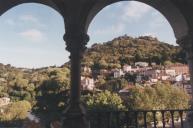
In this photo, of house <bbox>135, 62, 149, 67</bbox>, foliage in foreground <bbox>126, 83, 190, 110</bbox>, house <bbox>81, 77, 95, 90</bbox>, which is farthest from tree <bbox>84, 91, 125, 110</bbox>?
house <bbox>135, 62, 149, 67</bbox>

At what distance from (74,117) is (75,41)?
1183 millimetres

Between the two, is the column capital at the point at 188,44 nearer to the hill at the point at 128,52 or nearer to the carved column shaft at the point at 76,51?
the carved column shaft at the point at 76,51

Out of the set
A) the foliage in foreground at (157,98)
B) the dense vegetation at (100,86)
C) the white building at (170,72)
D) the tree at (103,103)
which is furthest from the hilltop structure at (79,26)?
the white building at (170,72)

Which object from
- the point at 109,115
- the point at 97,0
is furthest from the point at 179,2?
the point at 109,115

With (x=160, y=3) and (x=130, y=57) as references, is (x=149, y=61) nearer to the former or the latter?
(x=130, y=57)

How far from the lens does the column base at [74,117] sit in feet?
17.0

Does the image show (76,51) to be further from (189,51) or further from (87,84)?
(87,84)

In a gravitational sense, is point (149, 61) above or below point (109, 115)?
above

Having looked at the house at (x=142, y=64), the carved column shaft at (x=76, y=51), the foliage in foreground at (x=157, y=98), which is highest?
the house at (x=142, y=64)

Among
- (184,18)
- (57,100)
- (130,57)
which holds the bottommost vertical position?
(57,100)

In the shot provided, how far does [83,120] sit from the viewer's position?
5.25 meters

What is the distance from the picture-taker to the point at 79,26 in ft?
18.3

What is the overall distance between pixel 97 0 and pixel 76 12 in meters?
0.39

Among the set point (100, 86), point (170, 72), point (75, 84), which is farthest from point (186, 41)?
point (170, 72)
